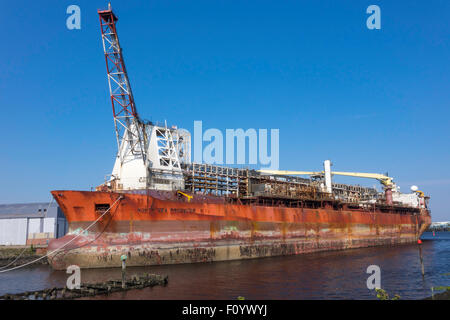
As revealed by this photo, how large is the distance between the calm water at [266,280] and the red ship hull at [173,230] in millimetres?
1389

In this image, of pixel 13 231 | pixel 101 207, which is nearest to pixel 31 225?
pixel 13 231

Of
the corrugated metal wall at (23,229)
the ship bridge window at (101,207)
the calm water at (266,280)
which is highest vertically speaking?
the ship bridge window at (101,207)

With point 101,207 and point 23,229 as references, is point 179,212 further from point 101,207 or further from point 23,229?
point 23,229

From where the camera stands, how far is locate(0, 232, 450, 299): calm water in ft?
63.2

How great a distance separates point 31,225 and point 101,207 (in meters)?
31.0

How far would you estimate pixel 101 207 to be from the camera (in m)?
28.3

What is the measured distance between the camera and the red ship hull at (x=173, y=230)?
27.7 meters

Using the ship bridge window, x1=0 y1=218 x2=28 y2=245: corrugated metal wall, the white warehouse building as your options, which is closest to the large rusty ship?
the ship bridge window

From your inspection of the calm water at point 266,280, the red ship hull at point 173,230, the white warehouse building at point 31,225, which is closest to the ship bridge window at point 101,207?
the red ship hull at point 173,230

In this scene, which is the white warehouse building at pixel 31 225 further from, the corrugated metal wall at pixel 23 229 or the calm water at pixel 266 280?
the calm water at pixel 266 280

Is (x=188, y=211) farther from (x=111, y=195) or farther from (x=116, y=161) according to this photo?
(x=116, y=161)

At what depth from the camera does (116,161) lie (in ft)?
120
